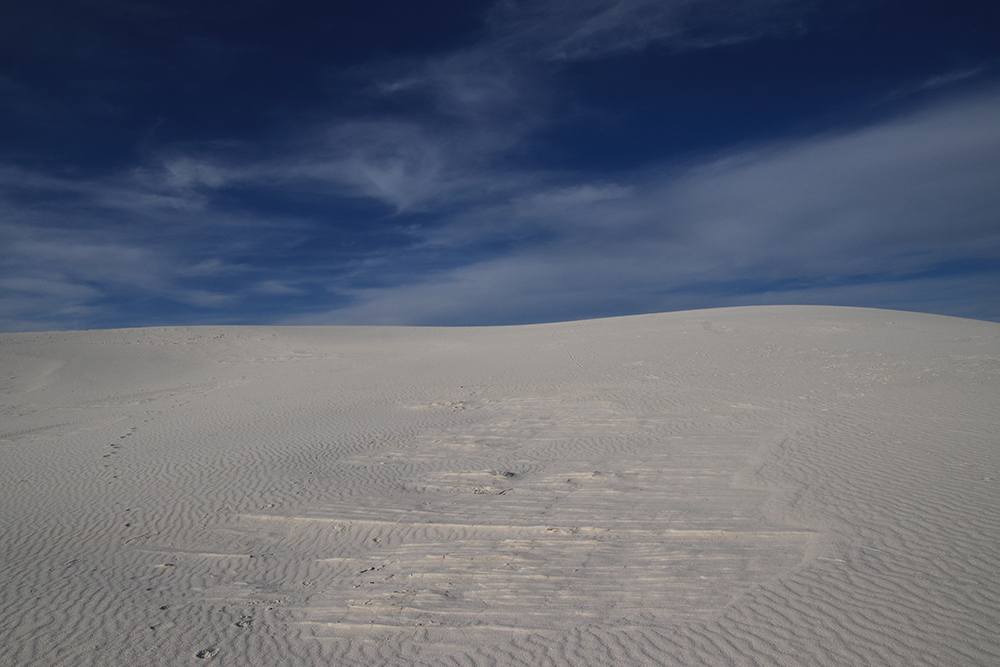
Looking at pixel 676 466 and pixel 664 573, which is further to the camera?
pixel 676 466

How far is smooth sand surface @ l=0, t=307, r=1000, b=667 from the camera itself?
5.02 m

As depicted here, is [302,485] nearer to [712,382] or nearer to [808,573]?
[808,573]

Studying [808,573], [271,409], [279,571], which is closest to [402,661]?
[279,571]

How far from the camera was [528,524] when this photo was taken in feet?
24.5

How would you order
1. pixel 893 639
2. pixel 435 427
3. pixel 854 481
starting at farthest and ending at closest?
1. pixel 435 427
2. pixel 854 481
3. pixel 893 639

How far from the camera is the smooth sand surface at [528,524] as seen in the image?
502 cm

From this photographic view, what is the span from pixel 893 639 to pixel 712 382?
13.0 m

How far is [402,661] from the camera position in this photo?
191 inches

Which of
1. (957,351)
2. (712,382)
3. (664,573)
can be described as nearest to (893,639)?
(664,573)

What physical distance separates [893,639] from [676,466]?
5022 millimetres

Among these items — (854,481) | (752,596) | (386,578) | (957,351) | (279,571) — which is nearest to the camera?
(752,596)

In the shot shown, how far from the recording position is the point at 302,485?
33.0ft

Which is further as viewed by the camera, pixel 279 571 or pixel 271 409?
pixel 271 409

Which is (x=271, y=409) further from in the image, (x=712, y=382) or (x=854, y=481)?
(x=854, y=481)
